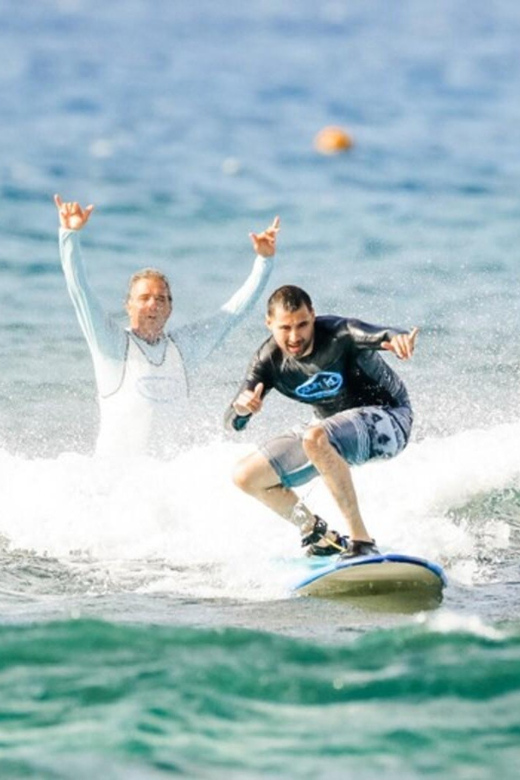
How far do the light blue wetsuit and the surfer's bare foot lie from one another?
→ 167 cm

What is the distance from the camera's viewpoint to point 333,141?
109 ft

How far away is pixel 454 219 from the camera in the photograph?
2455 cm

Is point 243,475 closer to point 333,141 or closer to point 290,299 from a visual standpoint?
point 290,299

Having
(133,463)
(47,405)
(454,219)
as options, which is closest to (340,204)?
(454,219)

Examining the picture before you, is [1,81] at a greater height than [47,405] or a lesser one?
greater

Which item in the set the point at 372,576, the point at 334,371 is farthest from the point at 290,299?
the point at 372,576

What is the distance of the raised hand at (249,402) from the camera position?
10148mm

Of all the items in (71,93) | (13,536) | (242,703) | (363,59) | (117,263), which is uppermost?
(363,59)

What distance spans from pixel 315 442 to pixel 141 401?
151cm

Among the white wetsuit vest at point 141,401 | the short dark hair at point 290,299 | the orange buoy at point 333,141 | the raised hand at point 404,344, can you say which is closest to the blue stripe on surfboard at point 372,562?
the raised hand at point 404,344

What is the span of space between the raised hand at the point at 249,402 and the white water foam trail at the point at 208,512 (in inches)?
38.5

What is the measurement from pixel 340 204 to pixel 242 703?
705 inches

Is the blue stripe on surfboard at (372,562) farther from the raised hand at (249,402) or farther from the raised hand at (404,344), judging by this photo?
the raised hand at (404,344)

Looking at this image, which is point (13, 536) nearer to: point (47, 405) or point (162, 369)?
point (162, 369)
